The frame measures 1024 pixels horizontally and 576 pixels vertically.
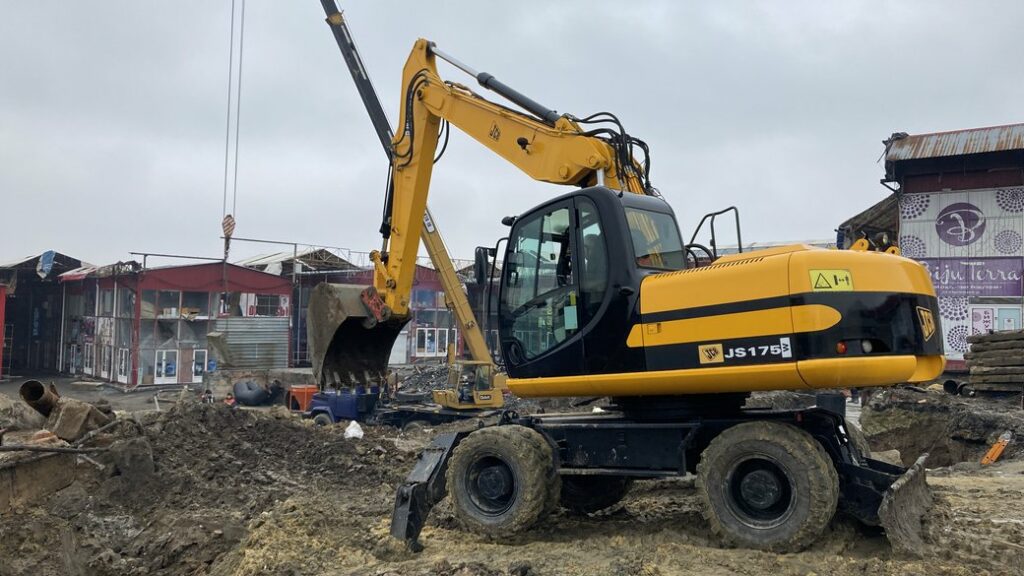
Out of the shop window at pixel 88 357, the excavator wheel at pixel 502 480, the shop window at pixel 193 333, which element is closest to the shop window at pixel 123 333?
the shop window at pixel 193 333

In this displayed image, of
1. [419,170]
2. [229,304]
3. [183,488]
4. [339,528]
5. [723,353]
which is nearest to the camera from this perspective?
[723,353]

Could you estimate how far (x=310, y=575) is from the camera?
5.30 meters

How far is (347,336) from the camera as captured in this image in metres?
13.4

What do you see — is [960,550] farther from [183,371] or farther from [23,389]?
[183,371]

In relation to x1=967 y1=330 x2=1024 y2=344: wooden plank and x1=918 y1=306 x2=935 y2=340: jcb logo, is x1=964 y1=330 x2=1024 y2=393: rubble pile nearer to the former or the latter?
x1=967 y1=330 x2=1024 y2=344: wooden plank

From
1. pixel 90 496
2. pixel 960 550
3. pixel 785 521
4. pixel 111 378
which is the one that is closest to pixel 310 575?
pixel 785 521

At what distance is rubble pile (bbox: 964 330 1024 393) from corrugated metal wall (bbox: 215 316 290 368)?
70.4ft

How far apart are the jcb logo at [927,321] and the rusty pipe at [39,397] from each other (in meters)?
8.96

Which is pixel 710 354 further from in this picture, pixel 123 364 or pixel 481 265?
pixel 123 364

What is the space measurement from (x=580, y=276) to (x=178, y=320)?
23639 millimetres

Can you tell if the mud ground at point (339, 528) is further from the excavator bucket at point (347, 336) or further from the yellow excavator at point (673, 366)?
the excavator bucket at point (347, 336)

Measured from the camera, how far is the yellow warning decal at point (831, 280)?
179 inches

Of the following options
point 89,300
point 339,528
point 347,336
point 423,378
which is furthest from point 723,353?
point 89,300

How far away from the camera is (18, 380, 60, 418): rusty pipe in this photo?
8.56m
